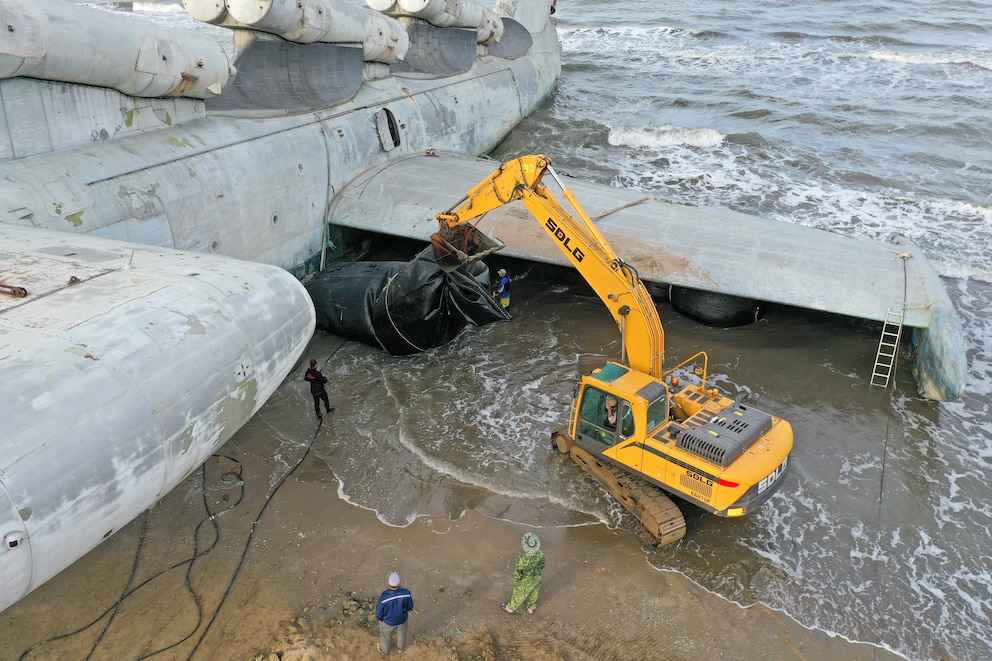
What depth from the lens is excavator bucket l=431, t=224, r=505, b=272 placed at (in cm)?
1070

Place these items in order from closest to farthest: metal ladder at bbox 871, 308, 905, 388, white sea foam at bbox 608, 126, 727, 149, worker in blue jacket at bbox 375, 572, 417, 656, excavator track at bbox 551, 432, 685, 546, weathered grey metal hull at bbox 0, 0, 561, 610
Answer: weathered grey metal hull at bbox 0, 0, 561, 610
worker in blue jacket at bbox 375, 572, 417, 656
excavator track at bbox 551, 432, 685, 546
metal ladder at bbox 871, 308, 905, 388
white sea foam at bbox 608, 126, 727, 149

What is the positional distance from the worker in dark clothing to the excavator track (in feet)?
11.2

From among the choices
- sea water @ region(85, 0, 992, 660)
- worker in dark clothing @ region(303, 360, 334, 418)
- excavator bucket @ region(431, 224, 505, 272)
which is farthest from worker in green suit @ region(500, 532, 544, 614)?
excavator bucket @ region(431, 224, 505, 272)

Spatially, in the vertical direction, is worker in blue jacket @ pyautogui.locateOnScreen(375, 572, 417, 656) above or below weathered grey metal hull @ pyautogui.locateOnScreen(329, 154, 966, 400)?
below

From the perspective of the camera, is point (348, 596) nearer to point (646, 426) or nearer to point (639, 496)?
point (639, 496)

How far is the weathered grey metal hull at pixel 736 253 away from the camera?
34.3 ft

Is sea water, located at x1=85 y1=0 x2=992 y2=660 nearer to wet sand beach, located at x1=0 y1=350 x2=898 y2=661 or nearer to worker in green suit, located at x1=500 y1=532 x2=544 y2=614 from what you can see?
wet sand beach, located at x1=0 y1=350 x2=898 y2=661

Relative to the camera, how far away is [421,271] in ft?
35.7

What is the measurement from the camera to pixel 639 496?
8102 mm

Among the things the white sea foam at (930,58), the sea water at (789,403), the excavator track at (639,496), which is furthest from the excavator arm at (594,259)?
the white sea foam at (930,58)

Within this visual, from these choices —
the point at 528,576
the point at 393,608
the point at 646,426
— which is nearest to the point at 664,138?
the point at 646,426

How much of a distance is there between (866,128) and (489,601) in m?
23.5

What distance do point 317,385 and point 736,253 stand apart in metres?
6.83

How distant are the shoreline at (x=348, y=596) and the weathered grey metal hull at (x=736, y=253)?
4868 mm
